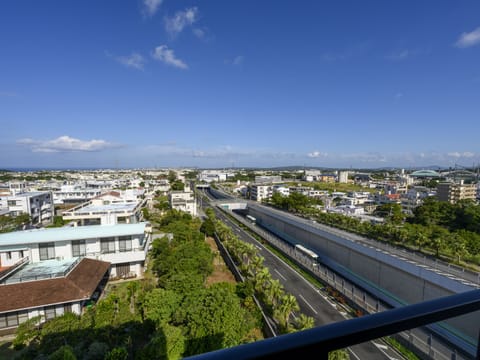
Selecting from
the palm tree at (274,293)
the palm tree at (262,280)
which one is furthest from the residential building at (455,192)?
the palm tree at (274,293)

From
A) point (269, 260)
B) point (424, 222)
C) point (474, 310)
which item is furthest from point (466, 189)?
point (474, 310)

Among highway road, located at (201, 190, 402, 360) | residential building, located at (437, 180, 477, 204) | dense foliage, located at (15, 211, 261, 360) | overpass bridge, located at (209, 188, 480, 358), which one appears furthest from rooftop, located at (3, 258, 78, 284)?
residential building, located at (437, 180, 477, 204)

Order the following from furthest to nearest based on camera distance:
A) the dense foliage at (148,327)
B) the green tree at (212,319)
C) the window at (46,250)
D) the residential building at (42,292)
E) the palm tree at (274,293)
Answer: the window at (46,250) < the palm tree at (274,293) < the residential building at (42,292) < the green tree at (212,319) < the dense foliage at (148,327)

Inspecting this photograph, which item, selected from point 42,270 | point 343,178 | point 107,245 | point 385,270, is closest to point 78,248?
point 107,245

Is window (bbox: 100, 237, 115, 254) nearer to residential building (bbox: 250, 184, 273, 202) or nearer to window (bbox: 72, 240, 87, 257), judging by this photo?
window (bbox: 72, 240, 87, 257)

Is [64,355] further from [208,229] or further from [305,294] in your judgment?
[208,229]

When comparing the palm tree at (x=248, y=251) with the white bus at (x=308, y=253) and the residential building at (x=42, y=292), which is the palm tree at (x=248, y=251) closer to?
the white bus at (x=308, y=253)

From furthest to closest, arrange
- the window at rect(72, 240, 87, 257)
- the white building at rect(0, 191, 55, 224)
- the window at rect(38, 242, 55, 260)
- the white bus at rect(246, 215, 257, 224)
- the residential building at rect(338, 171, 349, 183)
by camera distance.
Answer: the residential building at rect(338, 171, 349, 183), the white bus at rect(246, 215, 257, 224), the white building at rect(0, 191, 55, 224), the window at rect(72, 240, 87, 257), the window at rect(38, 242, 55, 260)
